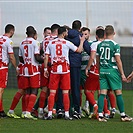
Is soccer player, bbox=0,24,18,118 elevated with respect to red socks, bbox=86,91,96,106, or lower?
elevated

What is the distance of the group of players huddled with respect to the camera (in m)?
11.8

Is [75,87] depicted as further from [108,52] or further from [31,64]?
[108,52]

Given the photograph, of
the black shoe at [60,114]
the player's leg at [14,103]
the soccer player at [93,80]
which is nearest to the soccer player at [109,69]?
the soccer player at [93,80]

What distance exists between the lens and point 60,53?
11.9m

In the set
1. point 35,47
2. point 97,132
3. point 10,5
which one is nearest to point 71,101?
point 35,47

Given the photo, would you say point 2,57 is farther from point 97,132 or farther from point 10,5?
point 10,5

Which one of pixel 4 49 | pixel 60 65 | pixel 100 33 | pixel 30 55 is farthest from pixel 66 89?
pixel 4 49

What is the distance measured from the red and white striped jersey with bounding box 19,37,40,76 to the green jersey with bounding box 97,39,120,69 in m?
1.22

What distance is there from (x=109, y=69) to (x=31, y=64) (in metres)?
1.52

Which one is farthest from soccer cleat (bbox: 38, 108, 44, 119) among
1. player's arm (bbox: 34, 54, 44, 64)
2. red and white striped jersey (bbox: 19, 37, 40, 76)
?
player's arm (bbox: 34, 54, 44, 64)

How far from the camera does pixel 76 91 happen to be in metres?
12.4

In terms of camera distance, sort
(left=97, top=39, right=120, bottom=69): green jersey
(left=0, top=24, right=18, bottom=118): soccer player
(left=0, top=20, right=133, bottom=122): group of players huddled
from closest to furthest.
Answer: (left=97, top=39, right=120, bottom=69): green jersey, (left=0, top=20, right=133, bottom=122): group of players huddled, (left=0, top=24, right=18, bottom=118): soccer player

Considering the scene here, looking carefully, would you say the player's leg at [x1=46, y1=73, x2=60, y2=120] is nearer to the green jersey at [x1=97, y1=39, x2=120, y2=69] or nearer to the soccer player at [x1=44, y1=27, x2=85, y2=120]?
the soccer player at [x1=44, y1=27, x2=85, y2=120]

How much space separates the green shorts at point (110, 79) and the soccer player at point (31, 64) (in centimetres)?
123
